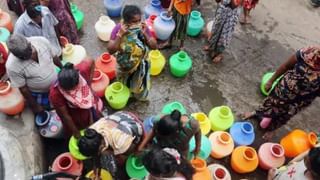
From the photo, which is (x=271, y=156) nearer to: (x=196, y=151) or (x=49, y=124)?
(x=196, y=151)

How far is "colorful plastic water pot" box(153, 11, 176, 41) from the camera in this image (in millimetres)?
4543

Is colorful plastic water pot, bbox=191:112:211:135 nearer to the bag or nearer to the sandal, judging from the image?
the sandal

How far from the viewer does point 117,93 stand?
393 centimetres

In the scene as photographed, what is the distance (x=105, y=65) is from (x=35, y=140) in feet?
4.07

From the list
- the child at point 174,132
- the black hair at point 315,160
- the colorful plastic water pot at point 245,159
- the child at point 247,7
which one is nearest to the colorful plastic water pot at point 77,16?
the child at point 247,7

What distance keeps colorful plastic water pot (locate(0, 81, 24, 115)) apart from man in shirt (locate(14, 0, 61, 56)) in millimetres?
556

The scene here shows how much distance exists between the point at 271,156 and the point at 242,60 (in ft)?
5.68

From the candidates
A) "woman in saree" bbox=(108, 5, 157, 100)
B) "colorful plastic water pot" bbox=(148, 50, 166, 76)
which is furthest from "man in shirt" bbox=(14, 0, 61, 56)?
"colorful plastic water pot" bbox=(148, 50, 166, 76)

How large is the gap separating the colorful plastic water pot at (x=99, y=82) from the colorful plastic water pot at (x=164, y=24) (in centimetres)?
106

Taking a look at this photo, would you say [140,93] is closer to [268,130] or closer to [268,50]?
[268,130]

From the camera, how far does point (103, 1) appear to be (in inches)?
213

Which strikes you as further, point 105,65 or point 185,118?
point 105,65

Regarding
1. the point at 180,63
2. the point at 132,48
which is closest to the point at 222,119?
the point at 180,63

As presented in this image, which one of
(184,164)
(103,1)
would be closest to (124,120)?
(184,164)
